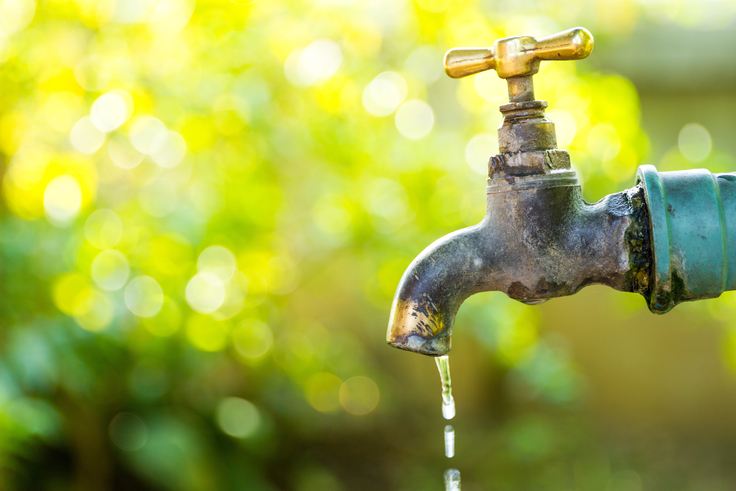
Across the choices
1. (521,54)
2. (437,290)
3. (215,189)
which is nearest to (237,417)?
(215,189)

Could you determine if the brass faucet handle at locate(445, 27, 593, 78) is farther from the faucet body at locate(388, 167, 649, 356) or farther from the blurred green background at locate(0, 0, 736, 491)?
the blurred green background at locate(0, 0, 736, 491)

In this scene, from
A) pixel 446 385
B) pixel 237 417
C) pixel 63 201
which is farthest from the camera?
pixel 237 417

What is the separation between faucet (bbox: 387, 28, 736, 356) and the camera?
640 millimetres

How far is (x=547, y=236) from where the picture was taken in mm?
703

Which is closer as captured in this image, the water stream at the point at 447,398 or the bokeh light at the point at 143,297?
the water stream at the point at 447,398

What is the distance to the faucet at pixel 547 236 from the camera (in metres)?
0.64

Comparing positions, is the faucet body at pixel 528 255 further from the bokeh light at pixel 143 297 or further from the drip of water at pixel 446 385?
the bokeh light at pixel 143 297

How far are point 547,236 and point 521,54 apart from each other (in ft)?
0.67

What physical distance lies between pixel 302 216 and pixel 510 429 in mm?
1444

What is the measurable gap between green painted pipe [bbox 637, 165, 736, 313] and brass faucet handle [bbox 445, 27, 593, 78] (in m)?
0.16

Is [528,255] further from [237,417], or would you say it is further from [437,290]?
[237,417]

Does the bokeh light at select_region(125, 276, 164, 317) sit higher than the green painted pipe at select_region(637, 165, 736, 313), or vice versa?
the bokeh light at select_region(125, 276, 164, 317)

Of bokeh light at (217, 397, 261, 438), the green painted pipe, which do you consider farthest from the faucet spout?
bokeh light at (217, 397, 261, 438)

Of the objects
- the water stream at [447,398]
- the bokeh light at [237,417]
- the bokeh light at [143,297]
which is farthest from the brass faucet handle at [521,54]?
the bokeh light at [237,417]
